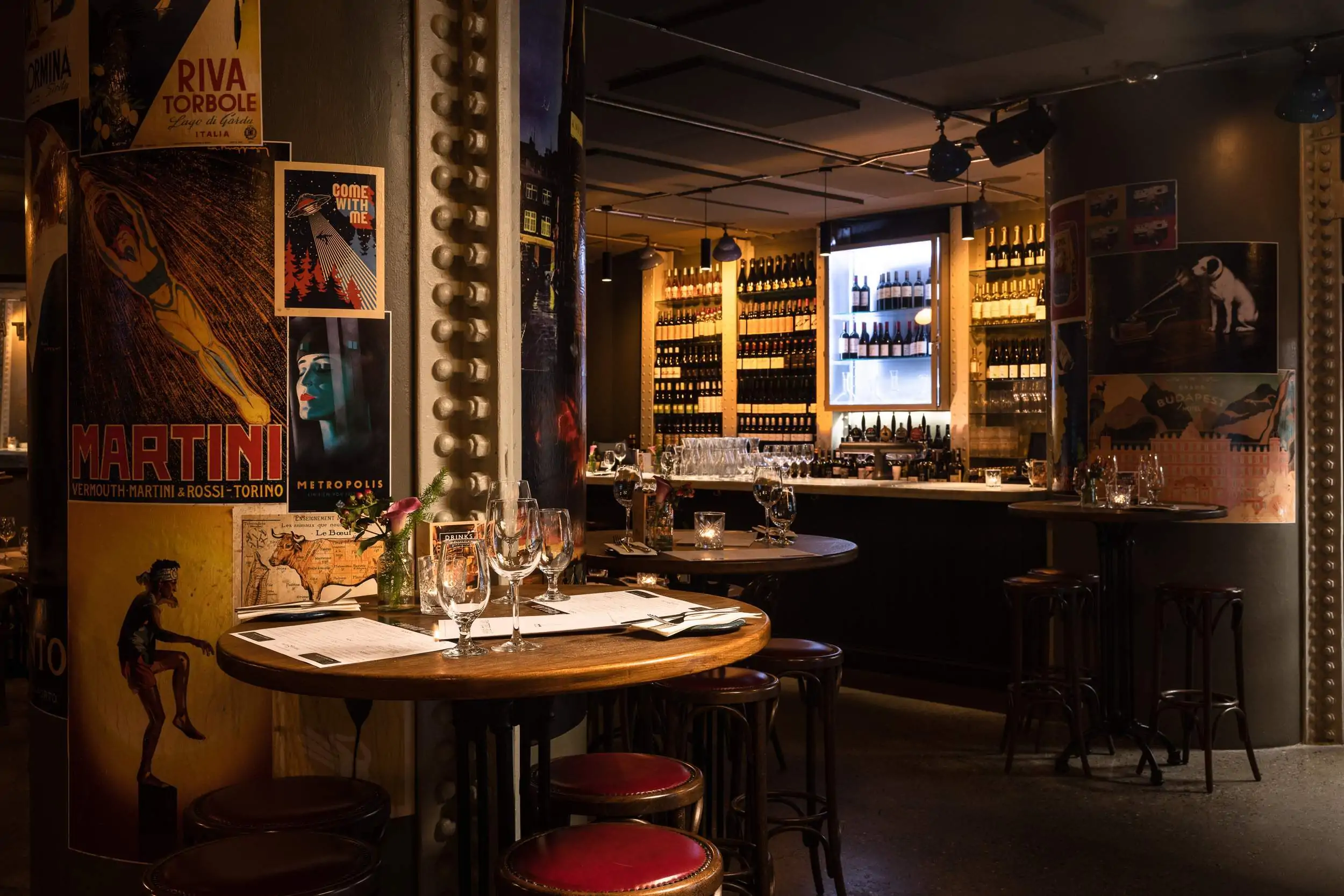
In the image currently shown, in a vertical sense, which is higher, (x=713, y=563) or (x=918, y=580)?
(x=713, y=563)

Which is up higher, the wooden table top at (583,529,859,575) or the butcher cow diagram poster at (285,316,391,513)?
the butcher cow diagram poster at (285,316,391,513)

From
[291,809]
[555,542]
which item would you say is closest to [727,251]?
[555,542]

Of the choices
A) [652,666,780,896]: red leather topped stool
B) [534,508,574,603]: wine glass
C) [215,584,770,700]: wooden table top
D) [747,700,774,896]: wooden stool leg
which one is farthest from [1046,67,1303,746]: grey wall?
[215,584,770,700]: wooden table top

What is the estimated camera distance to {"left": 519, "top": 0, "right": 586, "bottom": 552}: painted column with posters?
298 centimetres

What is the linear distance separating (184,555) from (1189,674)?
414cm

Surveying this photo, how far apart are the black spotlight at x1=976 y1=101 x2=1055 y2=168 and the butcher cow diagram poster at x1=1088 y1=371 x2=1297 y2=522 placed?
1336mm

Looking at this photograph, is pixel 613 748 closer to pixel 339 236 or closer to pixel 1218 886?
pixel 1218 886

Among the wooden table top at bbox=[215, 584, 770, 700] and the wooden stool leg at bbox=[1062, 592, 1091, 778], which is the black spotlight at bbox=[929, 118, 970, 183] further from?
the wooden table top at bbox=[215, 584, 770, 700]

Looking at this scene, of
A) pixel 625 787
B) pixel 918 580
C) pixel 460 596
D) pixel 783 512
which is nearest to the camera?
pixel 460 596

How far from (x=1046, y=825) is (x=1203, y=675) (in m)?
1.14

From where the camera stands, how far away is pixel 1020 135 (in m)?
5.72

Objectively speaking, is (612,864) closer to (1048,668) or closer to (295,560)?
(295,560)

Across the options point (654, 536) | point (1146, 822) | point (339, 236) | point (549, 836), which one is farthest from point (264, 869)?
point (1146, 822)

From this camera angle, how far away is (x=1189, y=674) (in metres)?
4.93
